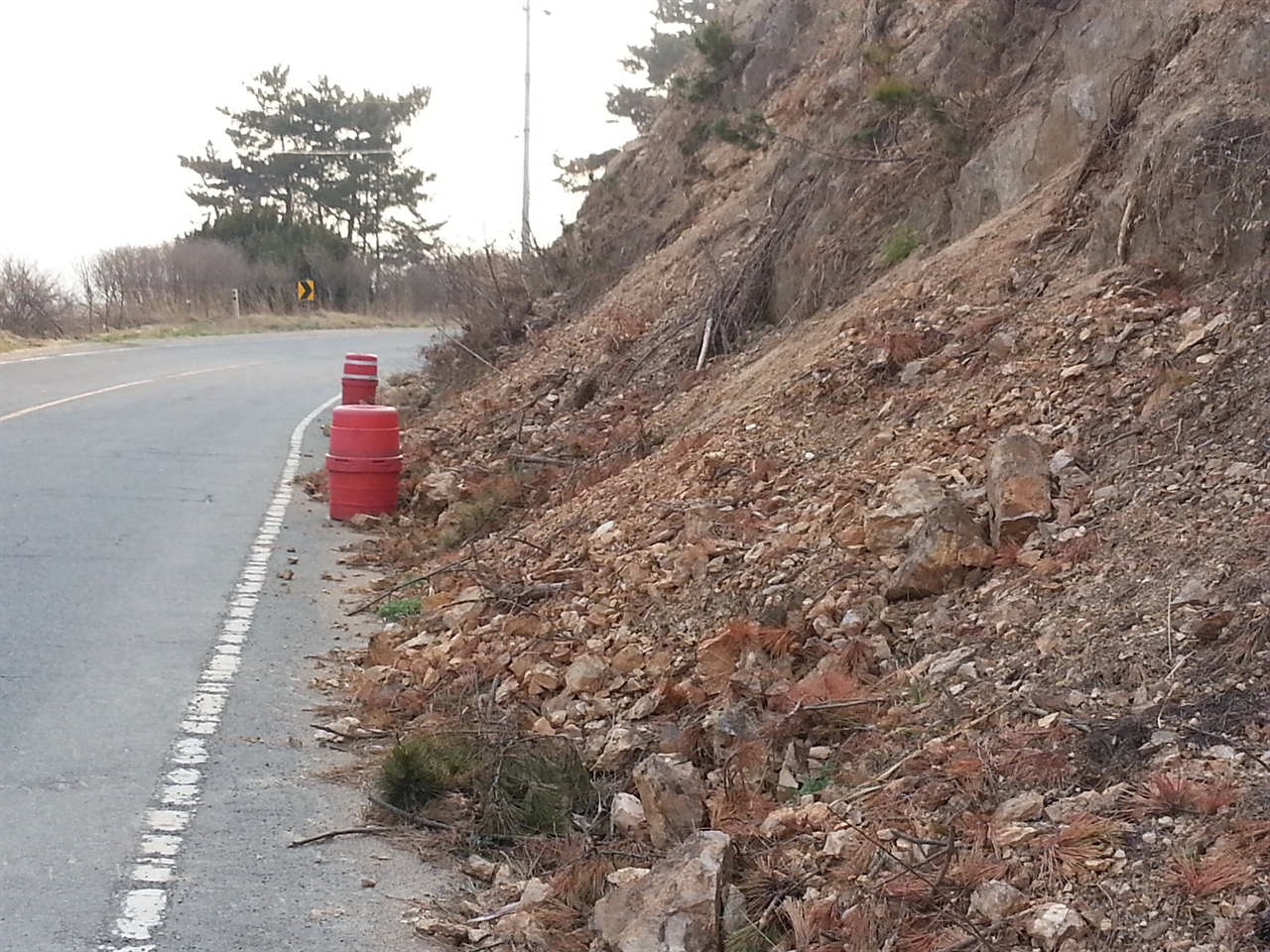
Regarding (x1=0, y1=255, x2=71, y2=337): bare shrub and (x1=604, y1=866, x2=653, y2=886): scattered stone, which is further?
(x1=0, y1=255, x2=71, y2=337): bare shrub

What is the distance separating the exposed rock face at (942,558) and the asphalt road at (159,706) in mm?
2600

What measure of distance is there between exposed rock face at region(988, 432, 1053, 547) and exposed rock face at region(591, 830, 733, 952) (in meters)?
2.49

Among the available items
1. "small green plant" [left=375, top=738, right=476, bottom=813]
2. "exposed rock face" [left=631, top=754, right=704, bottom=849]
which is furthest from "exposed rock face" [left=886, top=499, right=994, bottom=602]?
"small green plant" [left=375, top=738, right=476, bottom=813]

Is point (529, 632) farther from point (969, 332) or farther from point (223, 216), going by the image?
point (223, 216)

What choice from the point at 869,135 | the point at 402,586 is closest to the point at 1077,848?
the point at 402,586

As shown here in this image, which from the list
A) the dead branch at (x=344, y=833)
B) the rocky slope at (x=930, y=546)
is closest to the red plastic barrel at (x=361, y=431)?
the rocky slope at (x=930, y=546)

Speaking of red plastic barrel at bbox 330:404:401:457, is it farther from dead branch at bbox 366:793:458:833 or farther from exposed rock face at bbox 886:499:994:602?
dead branch at bbox 366:793:458:833

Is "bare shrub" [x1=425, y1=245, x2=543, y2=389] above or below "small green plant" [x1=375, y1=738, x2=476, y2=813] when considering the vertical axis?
above

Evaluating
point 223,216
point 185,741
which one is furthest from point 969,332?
point 223,216

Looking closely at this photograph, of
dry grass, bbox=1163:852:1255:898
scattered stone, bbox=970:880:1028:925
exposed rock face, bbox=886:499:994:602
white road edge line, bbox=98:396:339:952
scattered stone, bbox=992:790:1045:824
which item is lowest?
white road edge line, bbox=98:396:339:952

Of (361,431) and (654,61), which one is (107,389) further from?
(654,61)

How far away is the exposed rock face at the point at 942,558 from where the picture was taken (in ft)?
20.0

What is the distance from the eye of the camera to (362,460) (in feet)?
37.0

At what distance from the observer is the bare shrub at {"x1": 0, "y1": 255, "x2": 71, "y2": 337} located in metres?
35.2
